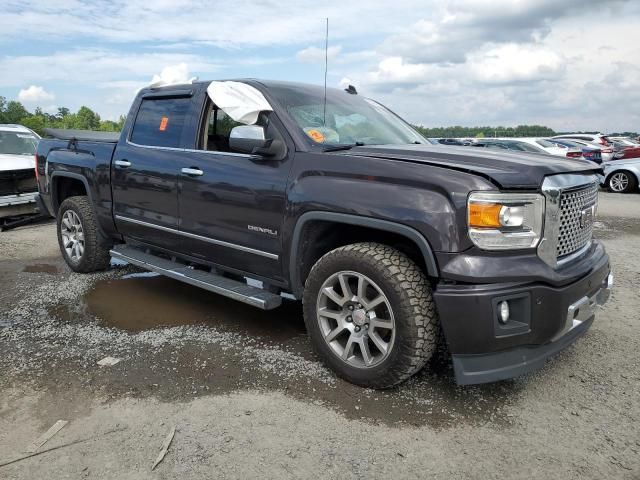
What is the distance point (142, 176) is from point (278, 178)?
1.67m

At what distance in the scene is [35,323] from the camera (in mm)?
4430

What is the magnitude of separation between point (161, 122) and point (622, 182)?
13.5 meters

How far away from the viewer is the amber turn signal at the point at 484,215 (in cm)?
275

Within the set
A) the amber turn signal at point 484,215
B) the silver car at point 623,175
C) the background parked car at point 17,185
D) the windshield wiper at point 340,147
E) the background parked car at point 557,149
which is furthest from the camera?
the background parked car at point 557,149

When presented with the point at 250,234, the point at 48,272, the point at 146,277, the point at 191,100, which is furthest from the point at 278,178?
the point at 48,272

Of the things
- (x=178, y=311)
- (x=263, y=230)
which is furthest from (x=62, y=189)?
(x=263, y=230)

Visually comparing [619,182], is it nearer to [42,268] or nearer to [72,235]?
[72,235]

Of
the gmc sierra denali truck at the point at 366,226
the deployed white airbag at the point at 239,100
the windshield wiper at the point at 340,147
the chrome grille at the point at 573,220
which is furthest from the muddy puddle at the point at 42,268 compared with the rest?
the chrome grille at the point at 573,220

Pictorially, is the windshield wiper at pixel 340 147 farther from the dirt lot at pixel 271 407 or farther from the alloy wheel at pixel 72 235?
the alloy wheel at pixel 72 235

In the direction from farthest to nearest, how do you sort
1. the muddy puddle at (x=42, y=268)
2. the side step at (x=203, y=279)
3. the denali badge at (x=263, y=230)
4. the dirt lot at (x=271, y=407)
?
the muddy puddle at (x=42, y=268) → the side step at (x=203, y=279) → the denali badge at (x=263, y=230) → the dirt lot at (x=271, y=407)

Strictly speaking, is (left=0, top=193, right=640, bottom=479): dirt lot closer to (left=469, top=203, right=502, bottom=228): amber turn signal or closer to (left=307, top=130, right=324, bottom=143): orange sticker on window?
(left=469, top=203, right=502, bottom=228): amber turn signal

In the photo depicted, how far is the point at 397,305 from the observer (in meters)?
2.96

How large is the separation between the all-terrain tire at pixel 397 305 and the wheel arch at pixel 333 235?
124 millimetres

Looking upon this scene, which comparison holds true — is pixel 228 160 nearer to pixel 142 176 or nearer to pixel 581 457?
pixel 142 176
